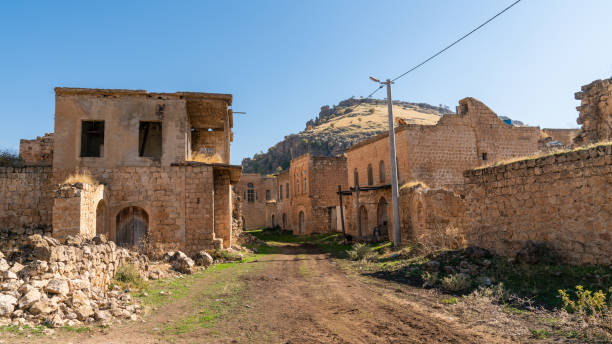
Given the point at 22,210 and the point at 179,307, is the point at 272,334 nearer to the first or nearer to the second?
the point at 179,307

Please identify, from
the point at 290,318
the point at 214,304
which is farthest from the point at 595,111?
the point at 214,304

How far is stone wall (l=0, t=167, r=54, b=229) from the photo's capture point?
15055 mm

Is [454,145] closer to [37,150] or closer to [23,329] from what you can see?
[37,150]

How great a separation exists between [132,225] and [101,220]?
1.24 m

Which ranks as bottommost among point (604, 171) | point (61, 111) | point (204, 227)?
point (204, 227)

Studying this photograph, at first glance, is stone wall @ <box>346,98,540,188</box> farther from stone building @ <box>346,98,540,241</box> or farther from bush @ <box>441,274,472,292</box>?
bush @ <box>441,274,472,292</box>

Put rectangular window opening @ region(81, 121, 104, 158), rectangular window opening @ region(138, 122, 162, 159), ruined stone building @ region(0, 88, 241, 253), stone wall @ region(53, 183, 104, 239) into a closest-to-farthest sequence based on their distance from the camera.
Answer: stone wall @ region(53, 183, 104, 239) < ruined stone building @ region(0, 88, 241, 253) < rectangular window opening @ region(81, 121, 104, 158) < rectangular window opening @ region(138, 122, 162, 159)

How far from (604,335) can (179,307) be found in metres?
6.91

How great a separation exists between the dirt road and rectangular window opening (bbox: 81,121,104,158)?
10076mm

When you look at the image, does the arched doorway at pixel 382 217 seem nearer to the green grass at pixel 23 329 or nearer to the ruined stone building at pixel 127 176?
the ruined stone building at pixel 127 176

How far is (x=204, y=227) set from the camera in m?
15.5

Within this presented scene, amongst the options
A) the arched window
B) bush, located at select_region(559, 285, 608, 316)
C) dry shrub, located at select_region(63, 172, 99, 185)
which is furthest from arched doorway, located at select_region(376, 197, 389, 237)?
the arched window

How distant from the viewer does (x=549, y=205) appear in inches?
A: 380

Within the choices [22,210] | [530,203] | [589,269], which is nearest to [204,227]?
[22,210]
